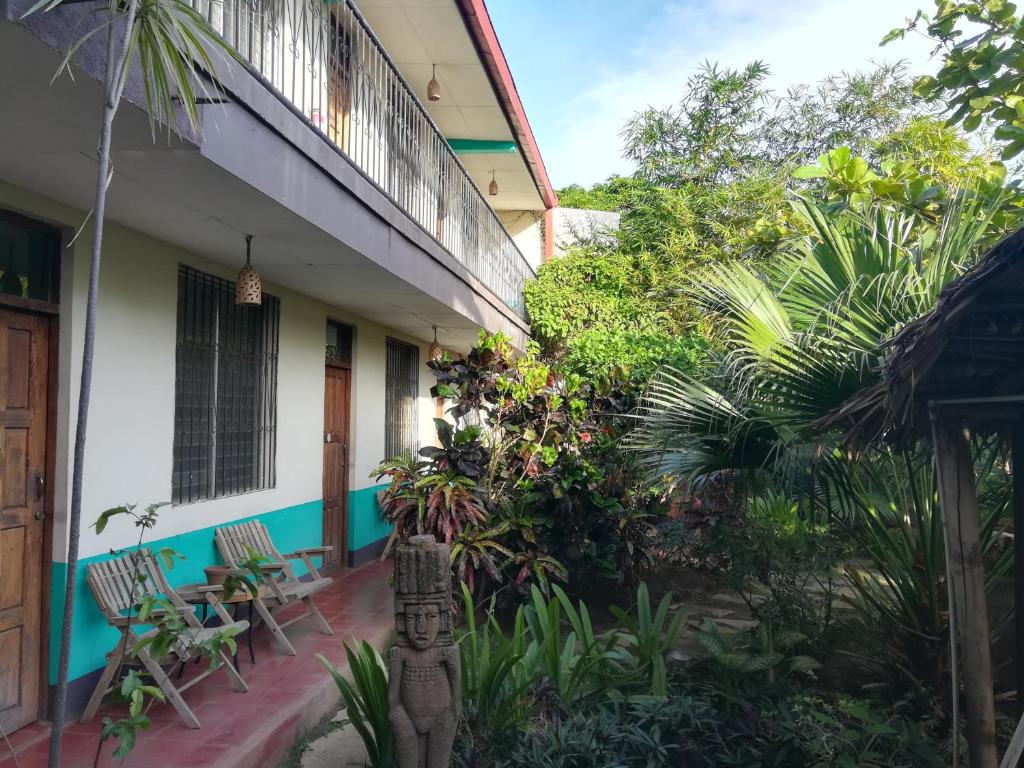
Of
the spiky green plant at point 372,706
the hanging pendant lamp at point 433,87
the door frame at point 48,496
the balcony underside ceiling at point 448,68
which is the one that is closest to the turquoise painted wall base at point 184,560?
the door frame at point 48,496

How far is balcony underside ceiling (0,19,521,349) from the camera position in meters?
2.80

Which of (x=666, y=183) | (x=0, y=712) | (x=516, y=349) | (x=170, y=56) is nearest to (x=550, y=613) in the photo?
(x=0, y=712)

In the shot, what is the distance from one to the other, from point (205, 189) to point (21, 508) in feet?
6.69

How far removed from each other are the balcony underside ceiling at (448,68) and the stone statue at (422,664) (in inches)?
240

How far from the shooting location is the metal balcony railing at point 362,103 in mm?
4551

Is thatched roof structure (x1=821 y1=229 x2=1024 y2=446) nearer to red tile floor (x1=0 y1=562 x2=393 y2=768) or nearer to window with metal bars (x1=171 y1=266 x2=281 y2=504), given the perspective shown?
red tile floor (x1=0 y1=562 x2=393 y2=768)

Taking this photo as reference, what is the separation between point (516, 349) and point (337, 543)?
4.86 m

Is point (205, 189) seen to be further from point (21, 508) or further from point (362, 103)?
point (362, 103)

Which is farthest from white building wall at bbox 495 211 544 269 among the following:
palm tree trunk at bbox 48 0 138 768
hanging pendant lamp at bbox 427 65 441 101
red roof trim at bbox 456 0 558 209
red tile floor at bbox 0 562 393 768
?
palm tree trunk at bbox 48 0 138 768

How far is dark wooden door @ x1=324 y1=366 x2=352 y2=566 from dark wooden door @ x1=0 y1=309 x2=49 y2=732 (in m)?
3.94

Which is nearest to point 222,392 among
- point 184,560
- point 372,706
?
point 184,560

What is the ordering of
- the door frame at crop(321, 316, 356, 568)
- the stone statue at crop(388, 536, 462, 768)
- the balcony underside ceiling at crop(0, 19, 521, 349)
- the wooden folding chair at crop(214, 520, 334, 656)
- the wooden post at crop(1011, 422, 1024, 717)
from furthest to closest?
the door frame at crop(321, 316, 356, 568)
the wooden folding chair at crop(214, 520, 334, 656)
the wooden post at crop(1011, 422, 1024, 717)
the stone statue at crop(388, 536, 462, 768)
the balcony underside ceiling at crop(0, 19, 521, 349)

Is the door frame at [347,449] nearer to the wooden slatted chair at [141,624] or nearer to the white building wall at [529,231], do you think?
the wooden slatted chair at [141,624]

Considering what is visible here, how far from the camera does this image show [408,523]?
6.49 metres
